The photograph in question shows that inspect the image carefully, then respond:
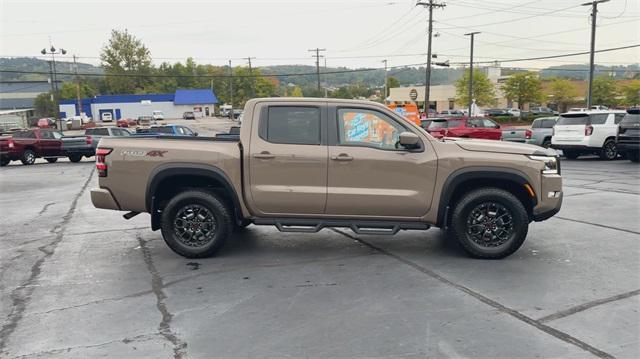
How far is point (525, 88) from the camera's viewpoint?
2601 inches

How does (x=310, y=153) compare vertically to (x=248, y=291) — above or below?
above

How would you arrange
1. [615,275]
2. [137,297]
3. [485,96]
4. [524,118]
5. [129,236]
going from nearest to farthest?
[137,297], [615,275], [129,236], [524,118], [485,96]

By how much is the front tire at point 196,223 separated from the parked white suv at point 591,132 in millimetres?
14960

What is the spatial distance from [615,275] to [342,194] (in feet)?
9.95

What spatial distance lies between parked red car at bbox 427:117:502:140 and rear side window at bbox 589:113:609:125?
4.97 metres

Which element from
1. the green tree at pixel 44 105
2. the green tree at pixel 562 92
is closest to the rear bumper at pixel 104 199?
the green tree at pixel 562 92

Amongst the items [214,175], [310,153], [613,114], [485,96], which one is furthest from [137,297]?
[485,96]

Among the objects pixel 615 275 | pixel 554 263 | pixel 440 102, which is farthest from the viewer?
pixel 440 102

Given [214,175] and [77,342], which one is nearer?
[77,342]

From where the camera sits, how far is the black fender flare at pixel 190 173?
603cm

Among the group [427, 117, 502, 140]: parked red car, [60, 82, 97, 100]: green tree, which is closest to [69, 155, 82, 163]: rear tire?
[427, 117, 502, 140]: parked red car

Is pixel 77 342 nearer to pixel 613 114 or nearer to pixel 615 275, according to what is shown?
pixel 615 275

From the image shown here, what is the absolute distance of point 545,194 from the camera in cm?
593

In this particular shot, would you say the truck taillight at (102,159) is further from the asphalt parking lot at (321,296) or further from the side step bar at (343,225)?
the side step bar at (343,225)
